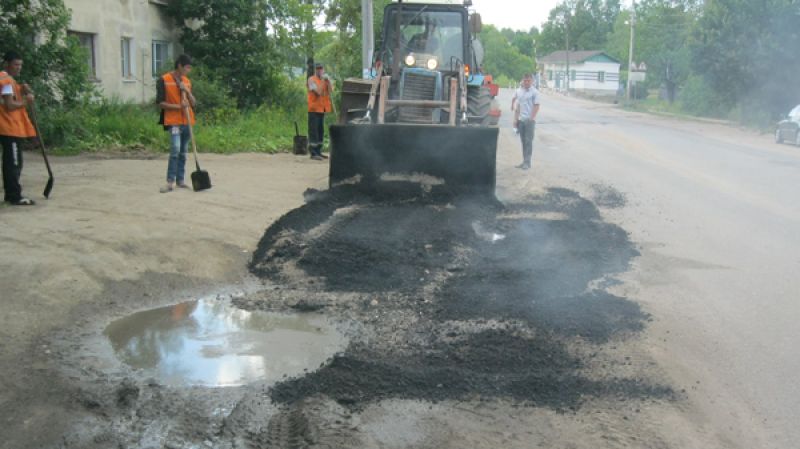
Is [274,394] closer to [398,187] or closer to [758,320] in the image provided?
[758,320]

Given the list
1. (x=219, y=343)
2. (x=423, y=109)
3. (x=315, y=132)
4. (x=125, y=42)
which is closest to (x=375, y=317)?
(x=219, y=343)

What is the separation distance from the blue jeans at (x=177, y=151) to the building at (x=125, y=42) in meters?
10.2

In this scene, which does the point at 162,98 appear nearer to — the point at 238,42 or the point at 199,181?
the point at 199,181

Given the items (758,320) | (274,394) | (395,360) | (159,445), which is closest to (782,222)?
(758,320)

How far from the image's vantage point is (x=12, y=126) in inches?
374

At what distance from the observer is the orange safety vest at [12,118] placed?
30.6ft

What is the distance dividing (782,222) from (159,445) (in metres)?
9.08

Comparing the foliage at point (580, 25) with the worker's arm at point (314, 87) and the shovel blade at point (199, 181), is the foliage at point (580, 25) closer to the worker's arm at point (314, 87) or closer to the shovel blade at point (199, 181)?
the worker's arm at point (314, 87)

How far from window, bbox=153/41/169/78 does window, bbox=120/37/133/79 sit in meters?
1.37

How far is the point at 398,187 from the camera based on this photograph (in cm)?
1114

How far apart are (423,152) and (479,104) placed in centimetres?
281

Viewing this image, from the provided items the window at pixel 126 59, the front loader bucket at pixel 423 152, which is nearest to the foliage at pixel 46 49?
the front loader bucket at pixel 423 152

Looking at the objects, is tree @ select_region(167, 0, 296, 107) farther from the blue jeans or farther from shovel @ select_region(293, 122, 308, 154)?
the blue jeans

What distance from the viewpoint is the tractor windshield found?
13992 mm
